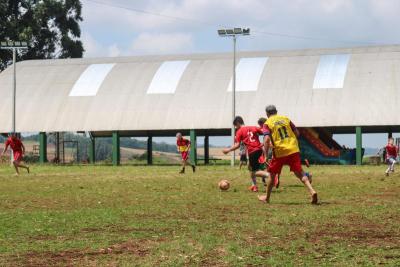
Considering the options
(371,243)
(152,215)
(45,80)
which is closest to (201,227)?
(152,215)

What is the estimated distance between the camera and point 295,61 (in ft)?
170

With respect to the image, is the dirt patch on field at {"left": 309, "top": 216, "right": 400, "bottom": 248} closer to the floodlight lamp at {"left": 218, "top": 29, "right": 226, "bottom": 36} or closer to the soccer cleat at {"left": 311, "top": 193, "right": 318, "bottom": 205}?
the soccer cleat at {"left": 311, "top": 193, "right": 318, "bottom": 205}

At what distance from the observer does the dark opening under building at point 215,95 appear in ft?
154

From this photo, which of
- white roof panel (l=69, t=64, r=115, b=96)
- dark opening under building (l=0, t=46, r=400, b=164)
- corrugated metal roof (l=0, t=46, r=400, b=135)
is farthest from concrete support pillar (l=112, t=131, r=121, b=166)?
white roof panel (l=69, t=64, r=115, b=96)

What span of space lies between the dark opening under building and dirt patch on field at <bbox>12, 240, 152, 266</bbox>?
37593 millimetres

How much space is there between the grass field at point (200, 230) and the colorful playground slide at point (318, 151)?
31.4 m

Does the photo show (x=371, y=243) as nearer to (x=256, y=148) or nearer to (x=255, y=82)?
(x=256, y=148)

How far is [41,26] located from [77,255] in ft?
220

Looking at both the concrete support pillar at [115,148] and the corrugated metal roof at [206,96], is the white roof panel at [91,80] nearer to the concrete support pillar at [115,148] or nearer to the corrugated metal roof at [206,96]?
the corrugated metal roof at [206,96]

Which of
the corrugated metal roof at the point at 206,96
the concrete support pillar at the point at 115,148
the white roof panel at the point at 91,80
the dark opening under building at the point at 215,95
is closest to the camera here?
the corrugated metal roof at the point at 206,96

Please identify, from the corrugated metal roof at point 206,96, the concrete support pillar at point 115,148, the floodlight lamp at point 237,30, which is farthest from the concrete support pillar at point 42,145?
the floodlight lamp at point 237,30

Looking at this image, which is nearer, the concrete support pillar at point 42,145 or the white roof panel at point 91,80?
the concrete support pillar at point 42,145

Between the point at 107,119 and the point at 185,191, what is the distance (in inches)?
1248

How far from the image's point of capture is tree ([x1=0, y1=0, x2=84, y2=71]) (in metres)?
71.1
